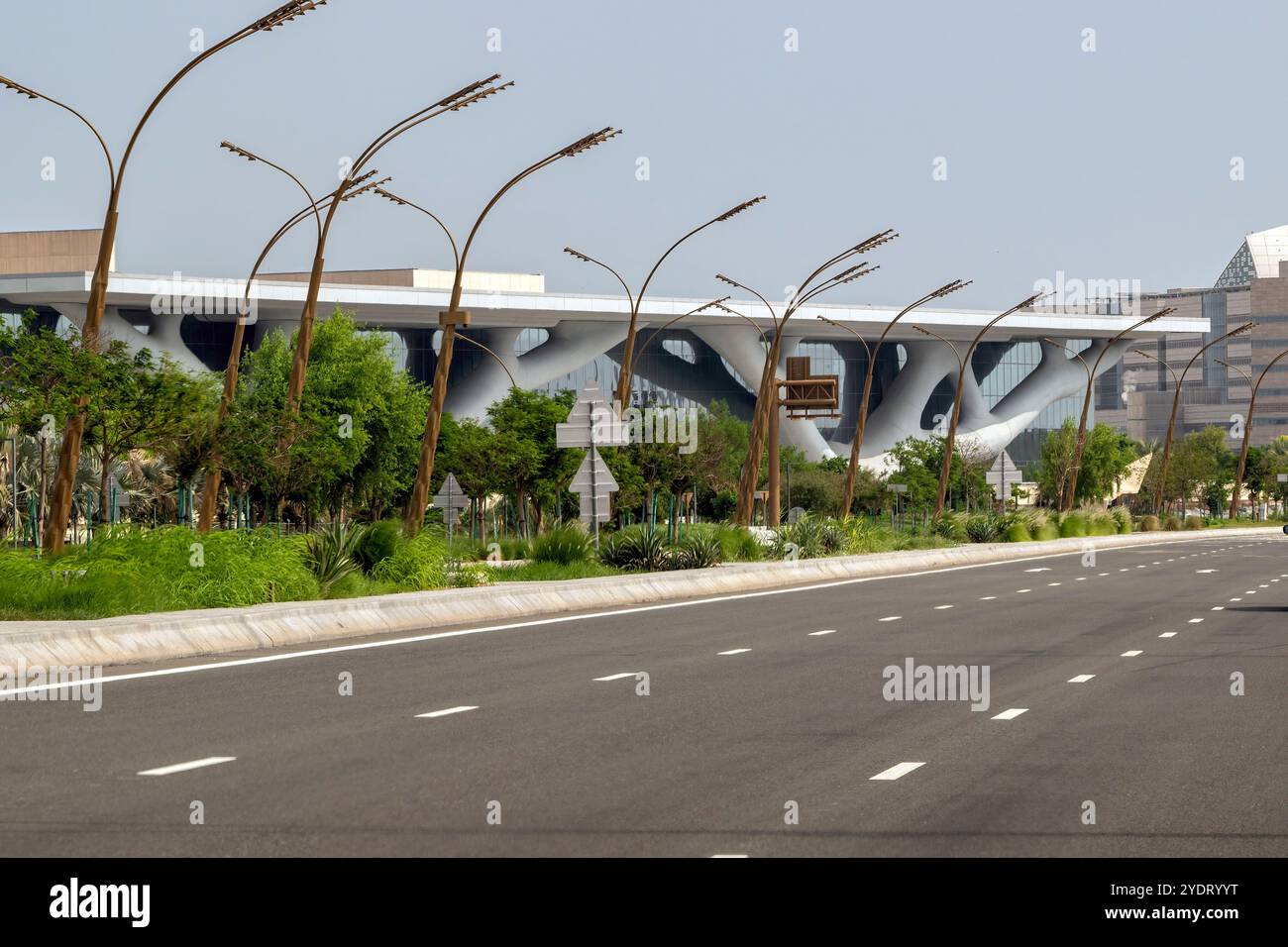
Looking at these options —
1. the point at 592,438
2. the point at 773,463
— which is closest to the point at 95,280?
the point at 592,438

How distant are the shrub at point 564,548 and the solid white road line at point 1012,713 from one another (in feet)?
64.3

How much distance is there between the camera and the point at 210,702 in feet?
43.6

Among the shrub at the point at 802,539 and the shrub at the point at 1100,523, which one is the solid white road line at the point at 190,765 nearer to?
the shrub at the point at 802,539

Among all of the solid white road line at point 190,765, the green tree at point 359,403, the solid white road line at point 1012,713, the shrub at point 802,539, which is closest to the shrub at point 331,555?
the solid white road line at point 1012,713

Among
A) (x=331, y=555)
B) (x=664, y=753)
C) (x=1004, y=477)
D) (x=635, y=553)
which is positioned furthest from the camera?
(x=1004, y=477)

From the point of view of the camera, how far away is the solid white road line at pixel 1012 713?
41.4 ft

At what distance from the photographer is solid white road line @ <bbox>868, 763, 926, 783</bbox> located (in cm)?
979

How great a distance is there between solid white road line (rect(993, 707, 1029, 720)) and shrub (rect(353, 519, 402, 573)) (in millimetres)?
13999

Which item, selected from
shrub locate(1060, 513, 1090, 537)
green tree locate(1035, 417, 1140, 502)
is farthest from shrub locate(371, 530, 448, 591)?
green tree locate(1035, 417, 1140, 502)

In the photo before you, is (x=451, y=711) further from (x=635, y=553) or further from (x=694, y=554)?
(x=694, y=554)

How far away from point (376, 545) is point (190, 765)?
15.7 metres

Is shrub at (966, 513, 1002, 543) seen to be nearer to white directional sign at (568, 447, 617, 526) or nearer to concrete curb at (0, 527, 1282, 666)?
concrete curb at (0, 527, 1282, 666)

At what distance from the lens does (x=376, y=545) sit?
25.6 meters
